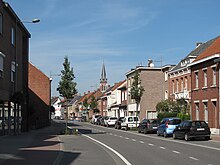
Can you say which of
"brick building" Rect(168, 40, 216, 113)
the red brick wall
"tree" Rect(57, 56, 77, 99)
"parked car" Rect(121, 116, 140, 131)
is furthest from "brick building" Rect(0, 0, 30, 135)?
"brick building" Rect(168, 40, 216, 113)

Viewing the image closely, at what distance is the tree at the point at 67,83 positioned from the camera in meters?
35.7

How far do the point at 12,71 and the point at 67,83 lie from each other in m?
5.34

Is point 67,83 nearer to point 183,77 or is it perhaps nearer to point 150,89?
point 183,77

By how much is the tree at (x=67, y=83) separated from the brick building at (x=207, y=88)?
11524 mm

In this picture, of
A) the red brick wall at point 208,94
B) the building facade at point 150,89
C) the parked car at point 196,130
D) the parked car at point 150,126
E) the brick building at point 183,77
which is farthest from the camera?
the building facade at point 150,89

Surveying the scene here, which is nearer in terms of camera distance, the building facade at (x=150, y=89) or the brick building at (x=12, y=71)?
→ the brick building at (x=12, y=71)

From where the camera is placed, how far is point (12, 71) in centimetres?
3219

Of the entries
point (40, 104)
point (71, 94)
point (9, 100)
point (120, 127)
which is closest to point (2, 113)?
point (9, 100)

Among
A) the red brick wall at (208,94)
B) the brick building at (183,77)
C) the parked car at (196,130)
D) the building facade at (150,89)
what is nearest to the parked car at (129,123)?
the brick building at (183,77)

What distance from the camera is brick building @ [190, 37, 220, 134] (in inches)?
1356

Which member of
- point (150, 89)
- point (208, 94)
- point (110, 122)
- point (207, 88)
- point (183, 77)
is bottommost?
point (110, 122)

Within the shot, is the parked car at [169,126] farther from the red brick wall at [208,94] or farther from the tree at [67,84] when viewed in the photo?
the tree at [67,84]

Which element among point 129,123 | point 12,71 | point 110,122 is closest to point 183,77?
point 129,123

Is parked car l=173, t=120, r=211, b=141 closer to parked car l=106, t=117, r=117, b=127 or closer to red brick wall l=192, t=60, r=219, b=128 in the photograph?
red brick wall l=192, t=60, r=219, b=128
